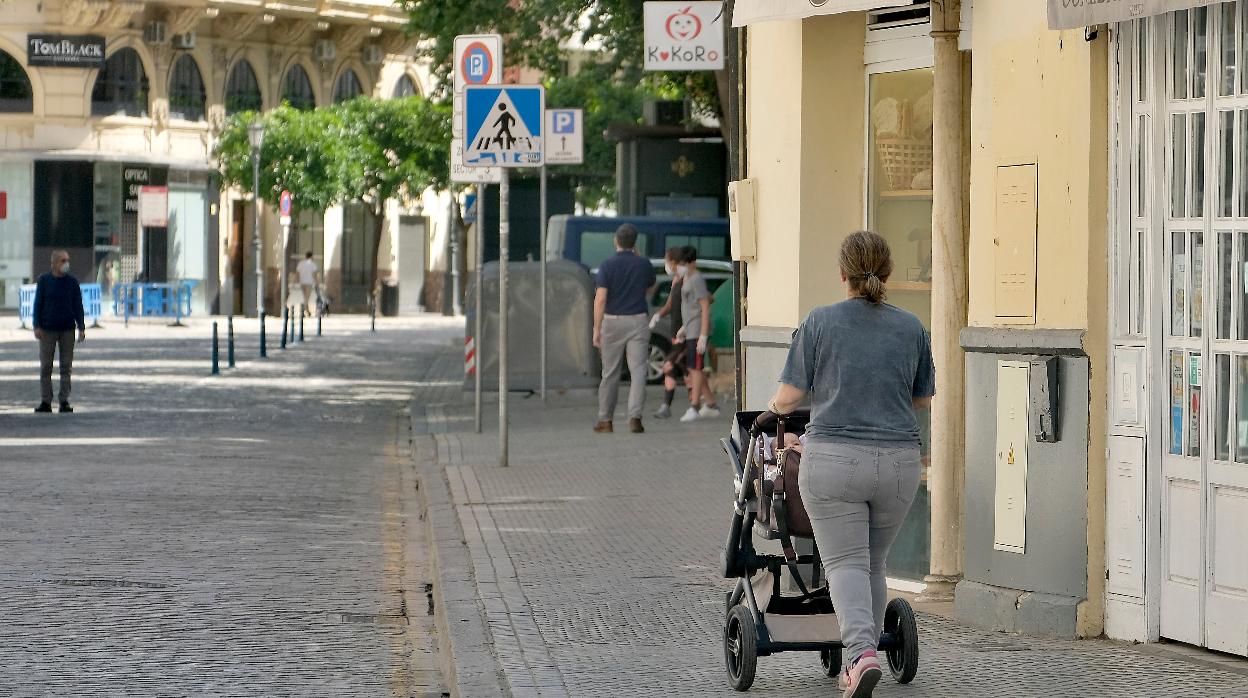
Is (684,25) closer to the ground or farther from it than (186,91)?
closer to the ground

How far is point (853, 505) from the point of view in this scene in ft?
22.3

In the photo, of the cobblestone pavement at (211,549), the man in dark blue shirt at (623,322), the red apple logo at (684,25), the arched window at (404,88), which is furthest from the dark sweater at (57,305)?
the arched window at (404,88)

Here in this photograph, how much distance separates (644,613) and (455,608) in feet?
2.62

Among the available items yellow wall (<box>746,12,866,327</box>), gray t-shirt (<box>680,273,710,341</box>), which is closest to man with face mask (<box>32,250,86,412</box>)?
gray t-shirt (<box>680,273,710,341</box>)

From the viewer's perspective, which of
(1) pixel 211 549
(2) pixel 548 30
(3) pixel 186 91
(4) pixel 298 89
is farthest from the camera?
(4) pixel 298 89

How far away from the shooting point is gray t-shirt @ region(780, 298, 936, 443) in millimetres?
6762

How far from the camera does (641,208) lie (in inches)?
1211

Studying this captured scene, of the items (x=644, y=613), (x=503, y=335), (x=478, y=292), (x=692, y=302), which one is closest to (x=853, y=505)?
(x=644, y=613)

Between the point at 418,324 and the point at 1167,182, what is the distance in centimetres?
4554

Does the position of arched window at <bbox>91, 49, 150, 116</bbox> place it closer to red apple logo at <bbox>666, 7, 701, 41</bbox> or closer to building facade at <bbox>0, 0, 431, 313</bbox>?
building facade at <bbox>0, 0, 431, 313</bbox>

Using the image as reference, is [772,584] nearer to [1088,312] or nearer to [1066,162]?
[1088,312]

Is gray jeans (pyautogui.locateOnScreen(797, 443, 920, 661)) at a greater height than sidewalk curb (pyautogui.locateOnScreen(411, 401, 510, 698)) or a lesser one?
greater

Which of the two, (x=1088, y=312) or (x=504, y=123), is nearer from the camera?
(x=1088, y=312)

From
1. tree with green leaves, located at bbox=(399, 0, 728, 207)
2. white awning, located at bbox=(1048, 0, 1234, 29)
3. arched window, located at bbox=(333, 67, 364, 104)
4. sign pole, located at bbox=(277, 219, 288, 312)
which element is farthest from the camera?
arched window, located at bbox=(333, 67, 364, 104)
